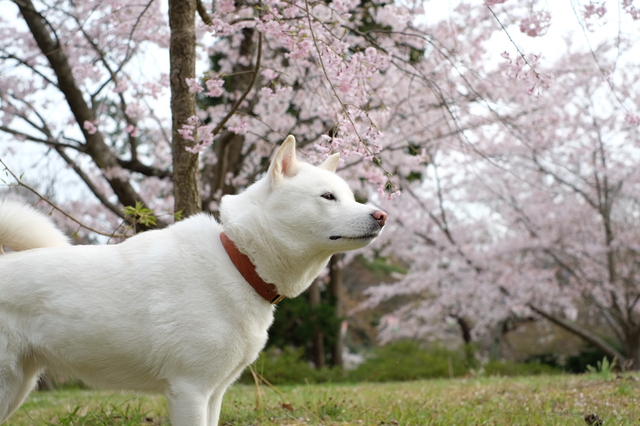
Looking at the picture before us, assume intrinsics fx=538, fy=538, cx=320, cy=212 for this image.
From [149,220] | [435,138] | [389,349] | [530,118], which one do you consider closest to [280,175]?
[149,220]

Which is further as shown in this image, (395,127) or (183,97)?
(395,127)

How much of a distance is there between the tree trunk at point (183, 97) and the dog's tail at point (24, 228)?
1.21 meters

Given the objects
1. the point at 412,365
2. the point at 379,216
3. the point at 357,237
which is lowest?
the point at 412,365

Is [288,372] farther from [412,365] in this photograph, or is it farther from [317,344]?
[317,344]

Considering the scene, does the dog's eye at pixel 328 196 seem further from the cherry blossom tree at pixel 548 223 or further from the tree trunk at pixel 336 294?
the tree trunk at pixel 336 294

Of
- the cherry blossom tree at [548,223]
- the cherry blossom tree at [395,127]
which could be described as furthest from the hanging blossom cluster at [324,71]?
the cherry blossom tree at [548,223]

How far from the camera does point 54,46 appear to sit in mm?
6176

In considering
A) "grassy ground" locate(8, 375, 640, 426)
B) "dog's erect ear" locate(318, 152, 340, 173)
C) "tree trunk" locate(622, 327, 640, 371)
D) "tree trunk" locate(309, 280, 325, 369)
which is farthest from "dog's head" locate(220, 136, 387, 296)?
"tree trunk" locate(309, 280, 325, 369)

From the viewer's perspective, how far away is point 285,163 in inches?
101

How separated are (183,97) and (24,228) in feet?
5.41

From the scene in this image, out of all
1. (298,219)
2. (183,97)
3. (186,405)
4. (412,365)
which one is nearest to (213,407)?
(186,405)

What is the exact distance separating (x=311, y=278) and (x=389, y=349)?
10338mm

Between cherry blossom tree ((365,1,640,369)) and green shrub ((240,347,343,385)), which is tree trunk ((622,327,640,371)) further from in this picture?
green shrub ((240,347,343,385))

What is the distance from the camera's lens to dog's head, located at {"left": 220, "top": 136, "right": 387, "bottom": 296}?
242 centimetres
